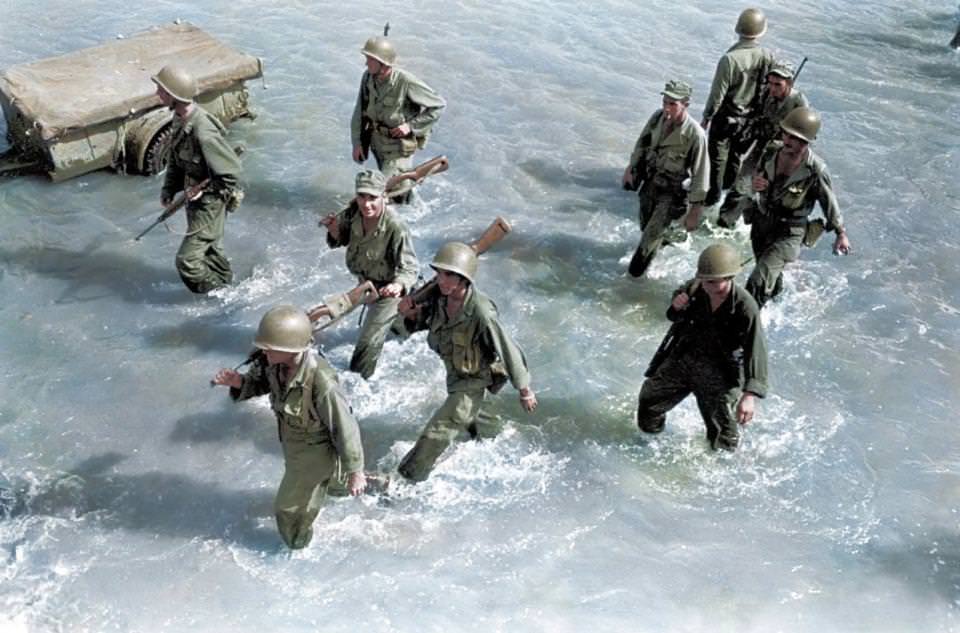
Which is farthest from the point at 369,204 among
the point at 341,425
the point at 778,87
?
the point at 778,87

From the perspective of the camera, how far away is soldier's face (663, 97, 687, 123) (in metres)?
8.11

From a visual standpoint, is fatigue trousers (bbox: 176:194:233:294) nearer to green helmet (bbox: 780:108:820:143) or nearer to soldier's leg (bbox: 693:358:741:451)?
soldier's leg (bbox: 693:358:741:451)

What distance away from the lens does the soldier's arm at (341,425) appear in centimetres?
533

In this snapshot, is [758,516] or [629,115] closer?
[758,516]

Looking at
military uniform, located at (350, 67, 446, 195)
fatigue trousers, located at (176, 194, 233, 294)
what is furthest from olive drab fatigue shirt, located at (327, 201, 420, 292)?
military uniform, located at (350, 67, 446, 195)

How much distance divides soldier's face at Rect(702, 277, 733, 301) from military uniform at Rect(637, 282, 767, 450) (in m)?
0.06

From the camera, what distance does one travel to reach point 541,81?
45.4 feet

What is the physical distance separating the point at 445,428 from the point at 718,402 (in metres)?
2.01

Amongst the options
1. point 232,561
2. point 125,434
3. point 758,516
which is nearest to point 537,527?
point 758,516

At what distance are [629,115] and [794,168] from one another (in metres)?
5.57

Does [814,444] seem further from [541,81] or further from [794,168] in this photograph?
[541,81]

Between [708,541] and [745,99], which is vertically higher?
[745,99]

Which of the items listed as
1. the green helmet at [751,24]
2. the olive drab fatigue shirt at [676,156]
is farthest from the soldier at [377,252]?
the green helmet at [751,24]

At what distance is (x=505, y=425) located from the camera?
7.45 meters
